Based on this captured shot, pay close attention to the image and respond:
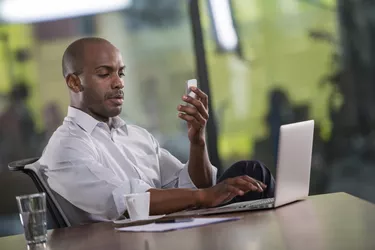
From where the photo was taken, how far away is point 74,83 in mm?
2932

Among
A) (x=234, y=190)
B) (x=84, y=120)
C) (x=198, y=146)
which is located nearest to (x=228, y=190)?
(x=234, y=190)

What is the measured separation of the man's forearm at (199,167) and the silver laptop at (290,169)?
55 centimetres

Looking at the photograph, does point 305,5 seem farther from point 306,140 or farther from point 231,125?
point 306,140

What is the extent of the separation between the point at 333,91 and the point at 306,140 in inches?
118

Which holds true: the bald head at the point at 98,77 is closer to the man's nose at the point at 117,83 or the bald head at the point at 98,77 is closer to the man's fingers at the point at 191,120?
the man's nose at the point at 117,83

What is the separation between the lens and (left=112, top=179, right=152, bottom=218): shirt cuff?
7.91 feet

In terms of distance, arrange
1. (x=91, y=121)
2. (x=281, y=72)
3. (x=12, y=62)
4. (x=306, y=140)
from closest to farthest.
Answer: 1. (x=306, y=140)
2. (x=91, y=121)
3. (x=12, y=62)
4. (x=281, y=72)

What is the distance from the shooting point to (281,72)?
5125 mm

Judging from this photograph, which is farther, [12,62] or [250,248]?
[12,62]

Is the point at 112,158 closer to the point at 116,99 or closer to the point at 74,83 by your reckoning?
the point at 116,99

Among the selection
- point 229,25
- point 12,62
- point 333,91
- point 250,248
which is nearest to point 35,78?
point 12,62

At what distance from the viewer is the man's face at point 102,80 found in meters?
2.88

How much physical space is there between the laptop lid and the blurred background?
2.64 metres

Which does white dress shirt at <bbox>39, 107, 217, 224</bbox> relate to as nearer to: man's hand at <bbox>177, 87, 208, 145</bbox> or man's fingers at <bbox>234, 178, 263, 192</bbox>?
man's hand at <bbox>177, 87, 208, 145</bbox>
